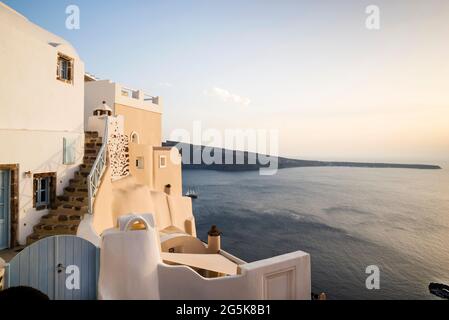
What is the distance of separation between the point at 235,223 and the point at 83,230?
2079 inches

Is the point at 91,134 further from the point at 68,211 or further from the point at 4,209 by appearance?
the point at 4,209

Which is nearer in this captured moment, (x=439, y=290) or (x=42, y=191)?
(x=42, y=191)

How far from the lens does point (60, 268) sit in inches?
224

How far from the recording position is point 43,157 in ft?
30.6

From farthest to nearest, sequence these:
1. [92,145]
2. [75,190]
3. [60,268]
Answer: [92,145] → [75,190] → [60,268]

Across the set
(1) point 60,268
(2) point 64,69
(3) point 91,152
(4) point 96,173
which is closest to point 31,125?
(3) point 91,152

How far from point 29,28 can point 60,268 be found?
10.2 meters

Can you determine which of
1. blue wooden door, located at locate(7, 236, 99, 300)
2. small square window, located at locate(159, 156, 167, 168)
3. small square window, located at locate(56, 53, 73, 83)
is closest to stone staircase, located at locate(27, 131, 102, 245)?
blue wooden door, located at locate(7, 236, 99, 300)

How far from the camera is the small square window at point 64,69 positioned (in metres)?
11.0

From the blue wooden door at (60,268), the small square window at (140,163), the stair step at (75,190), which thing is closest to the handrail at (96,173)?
the stair step at (75,190)

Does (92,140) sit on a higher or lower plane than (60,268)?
higher

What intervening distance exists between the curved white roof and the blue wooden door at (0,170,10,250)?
5235 millimetres
